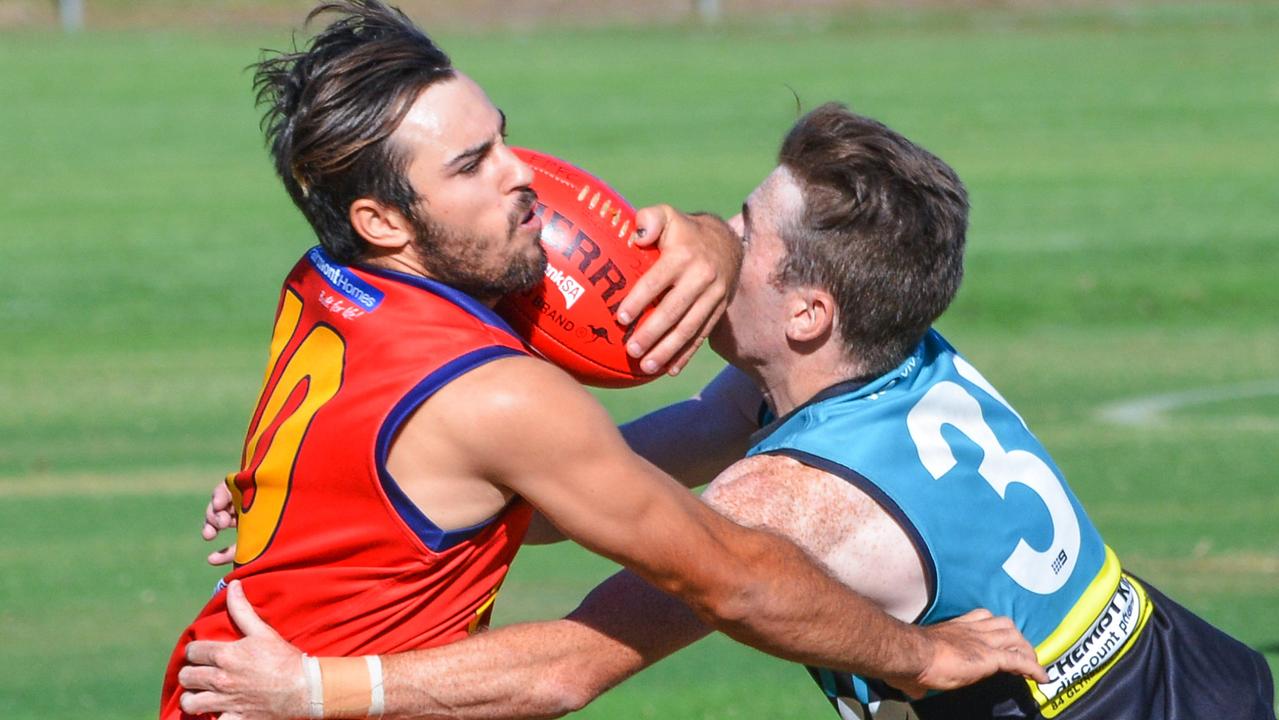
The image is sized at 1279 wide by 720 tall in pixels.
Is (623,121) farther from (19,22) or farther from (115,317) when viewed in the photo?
(19,22)

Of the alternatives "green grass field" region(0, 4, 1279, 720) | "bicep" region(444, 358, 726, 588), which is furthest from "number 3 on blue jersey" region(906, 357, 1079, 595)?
"green grass field" region(0, 4, 1279, 720)

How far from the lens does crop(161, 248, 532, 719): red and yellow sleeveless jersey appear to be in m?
3.64

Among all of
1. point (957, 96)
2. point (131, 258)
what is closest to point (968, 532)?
point (131, 258)

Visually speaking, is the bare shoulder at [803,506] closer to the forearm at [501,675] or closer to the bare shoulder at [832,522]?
the bare shoulder at [832,522]

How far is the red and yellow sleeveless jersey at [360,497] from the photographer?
364 cm

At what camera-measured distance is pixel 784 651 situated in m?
3.80

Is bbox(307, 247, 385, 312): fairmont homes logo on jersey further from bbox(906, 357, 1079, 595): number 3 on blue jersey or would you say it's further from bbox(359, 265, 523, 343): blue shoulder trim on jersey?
bbox(906, 357, 1079, 595): number 3 on blue jersey

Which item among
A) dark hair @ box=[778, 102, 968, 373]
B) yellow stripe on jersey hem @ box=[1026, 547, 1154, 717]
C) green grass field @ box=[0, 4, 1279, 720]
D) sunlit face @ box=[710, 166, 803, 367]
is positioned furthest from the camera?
green grass field @ box=[0, 4, 1279, 720]

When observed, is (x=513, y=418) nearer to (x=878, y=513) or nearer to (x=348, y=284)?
(x=348, y=284)

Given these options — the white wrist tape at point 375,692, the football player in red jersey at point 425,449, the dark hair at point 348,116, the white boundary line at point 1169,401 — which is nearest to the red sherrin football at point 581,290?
the football player in red jersey at point 425,449

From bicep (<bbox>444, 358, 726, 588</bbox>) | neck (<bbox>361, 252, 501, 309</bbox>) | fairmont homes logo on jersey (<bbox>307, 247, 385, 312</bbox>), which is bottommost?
bicep (<bbox>444, 358, 726, 588</bbox>)

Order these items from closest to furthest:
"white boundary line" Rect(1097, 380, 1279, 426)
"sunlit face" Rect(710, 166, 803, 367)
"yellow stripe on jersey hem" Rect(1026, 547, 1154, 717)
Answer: "yellow stripe on jersey hem" Rect(1026, 547, 1154, 717) → "sunlit face" Rect(710, 166, 803, 367) → "white boundary line" Rect(1097, 380, 1279, 426)

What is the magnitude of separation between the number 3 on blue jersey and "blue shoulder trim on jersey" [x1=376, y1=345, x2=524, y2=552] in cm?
88

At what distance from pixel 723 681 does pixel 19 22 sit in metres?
27.6
